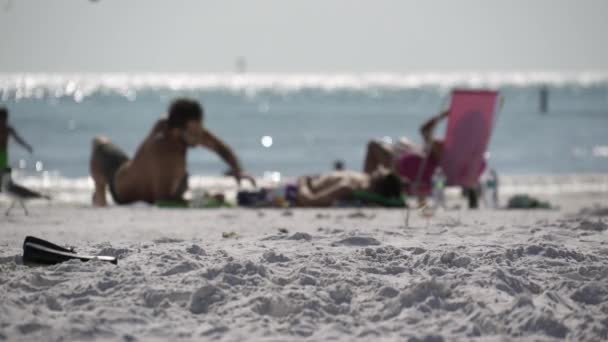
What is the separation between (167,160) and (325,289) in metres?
4.43

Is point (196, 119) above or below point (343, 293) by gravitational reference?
above

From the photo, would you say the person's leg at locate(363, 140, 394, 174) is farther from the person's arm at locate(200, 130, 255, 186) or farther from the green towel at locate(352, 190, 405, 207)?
the person's arm at locate(200, 130, 255, 186)

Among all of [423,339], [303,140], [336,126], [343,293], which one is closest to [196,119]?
[343,293]

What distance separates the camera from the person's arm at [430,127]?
836cm

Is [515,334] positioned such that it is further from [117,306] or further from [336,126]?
[336,126]

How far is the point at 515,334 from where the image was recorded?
304cm

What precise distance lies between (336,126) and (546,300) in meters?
29.6

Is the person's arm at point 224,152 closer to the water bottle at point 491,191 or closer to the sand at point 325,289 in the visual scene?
the water bottle at point 491,191

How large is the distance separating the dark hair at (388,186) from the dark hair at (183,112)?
1631 millimetres

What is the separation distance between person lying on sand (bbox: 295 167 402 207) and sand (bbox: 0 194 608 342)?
3.12 metres

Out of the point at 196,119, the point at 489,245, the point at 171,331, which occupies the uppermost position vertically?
the point at 196,119

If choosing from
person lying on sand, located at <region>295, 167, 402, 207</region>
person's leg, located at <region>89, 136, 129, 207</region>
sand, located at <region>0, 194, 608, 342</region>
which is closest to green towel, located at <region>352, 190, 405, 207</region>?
person lying on sand, located at <region>295, 167, 402, 207</region>

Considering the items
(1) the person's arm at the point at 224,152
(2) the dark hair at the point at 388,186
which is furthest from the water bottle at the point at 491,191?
(1) the person's arm at the point at 224,152

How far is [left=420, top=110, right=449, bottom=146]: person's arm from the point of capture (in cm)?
Answer: 836
